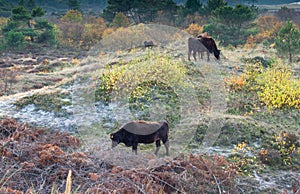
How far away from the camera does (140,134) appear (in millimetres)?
6902

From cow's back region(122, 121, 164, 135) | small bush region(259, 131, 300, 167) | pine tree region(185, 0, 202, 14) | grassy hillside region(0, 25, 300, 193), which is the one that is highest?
pine tree region(185, 0, 202, 14)

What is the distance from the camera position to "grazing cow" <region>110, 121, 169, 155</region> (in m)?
6.92

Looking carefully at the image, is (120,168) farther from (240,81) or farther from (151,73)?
(240,81)

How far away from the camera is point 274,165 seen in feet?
23.3

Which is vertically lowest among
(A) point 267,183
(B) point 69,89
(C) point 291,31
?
(A) point 267,183

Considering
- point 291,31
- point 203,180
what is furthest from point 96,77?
point 291,31

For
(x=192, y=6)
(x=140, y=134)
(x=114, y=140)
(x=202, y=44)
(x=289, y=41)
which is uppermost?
(x=192, y=6)

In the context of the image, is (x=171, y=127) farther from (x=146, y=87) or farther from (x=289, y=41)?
(x=289, y=41)

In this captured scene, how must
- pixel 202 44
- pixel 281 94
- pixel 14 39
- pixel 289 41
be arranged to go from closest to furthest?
pixel 281 94
pixel 202 44
pixel 289 41
pixel 14 39

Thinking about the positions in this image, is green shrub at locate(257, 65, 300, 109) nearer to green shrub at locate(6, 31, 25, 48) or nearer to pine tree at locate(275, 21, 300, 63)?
pine tree at locate(275, 21, 300, 63)

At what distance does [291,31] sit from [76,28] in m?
23.7

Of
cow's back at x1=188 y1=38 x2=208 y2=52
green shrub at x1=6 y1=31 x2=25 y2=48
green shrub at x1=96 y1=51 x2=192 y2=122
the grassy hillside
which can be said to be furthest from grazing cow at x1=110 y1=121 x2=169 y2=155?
green shrub at x1=6 y1=31 x2=25 y2=48

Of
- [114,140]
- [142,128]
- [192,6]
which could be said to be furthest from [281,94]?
[192,6]

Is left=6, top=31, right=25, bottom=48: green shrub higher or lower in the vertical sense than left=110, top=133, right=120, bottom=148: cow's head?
higher
